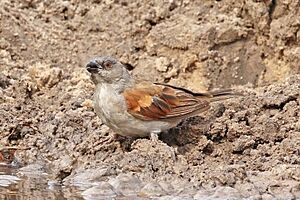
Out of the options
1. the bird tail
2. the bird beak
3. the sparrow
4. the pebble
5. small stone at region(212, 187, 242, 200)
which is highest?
the bird beak

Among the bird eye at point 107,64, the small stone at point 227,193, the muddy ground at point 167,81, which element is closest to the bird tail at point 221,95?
the muddy ground at point 167,81

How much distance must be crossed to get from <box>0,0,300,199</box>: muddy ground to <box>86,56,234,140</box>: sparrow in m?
0.17

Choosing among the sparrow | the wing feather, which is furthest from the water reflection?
the wing feather

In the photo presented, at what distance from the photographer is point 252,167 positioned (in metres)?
9.02

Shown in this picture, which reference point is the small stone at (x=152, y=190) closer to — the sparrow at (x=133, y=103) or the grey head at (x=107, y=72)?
the sparrow at (x=133, y=103)


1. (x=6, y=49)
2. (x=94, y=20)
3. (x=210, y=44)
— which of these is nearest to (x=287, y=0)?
(x=210, y=44)

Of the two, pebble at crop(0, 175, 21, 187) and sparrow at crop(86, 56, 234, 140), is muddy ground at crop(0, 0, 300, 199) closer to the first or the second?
sparrow at crop(86, 56, 234, 140)

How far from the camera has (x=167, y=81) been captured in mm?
11836

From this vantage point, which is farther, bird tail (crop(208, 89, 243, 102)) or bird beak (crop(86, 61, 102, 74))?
bird tail (crop(208, 89, 243, 102))

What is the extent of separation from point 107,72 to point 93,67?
0.61ft

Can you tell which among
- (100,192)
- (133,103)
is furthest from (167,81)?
(100,192)

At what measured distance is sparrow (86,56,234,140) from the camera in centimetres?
941

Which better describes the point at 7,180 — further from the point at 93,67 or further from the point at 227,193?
the point at 227,193

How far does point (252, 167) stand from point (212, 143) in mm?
654
